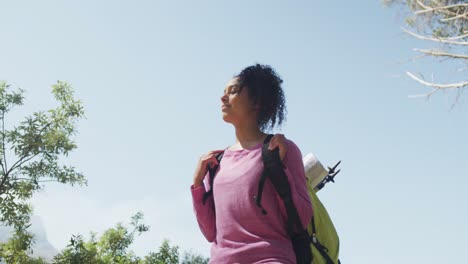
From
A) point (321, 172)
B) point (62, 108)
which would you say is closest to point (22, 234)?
point (62, 108)

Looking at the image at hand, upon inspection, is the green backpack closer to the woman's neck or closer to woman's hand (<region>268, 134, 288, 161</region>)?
woman's hand (<region>268, 134, 288, 161</region>)

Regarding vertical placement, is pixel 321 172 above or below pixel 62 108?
below

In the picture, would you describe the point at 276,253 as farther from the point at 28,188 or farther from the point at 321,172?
the point at 28,188

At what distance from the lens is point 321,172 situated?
2381 mm

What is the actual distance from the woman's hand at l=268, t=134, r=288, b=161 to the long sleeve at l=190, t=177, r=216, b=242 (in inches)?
15.7

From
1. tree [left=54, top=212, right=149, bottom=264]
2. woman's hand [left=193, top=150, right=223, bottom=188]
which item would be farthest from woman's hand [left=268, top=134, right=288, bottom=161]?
tree [left=54, top=212, right=149, bottom=264]

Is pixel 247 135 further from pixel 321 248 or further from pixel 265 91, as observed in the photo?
pixel 321 248

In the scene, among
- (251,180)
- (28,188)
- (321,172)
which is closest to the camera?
(251,180)

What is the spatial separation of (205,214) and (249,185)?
1.02ft

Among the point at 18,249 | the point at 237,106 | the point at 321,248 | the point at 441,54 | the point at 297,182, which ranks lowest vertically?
the point at 321,248

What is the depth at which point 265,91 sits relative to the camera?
215cm

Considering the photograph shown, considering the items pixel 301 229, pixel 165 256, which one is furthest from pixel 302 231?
pixel 165 256

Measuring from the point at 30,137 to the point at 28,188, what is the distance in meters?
1.18

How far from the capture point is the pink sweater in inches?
68.1
